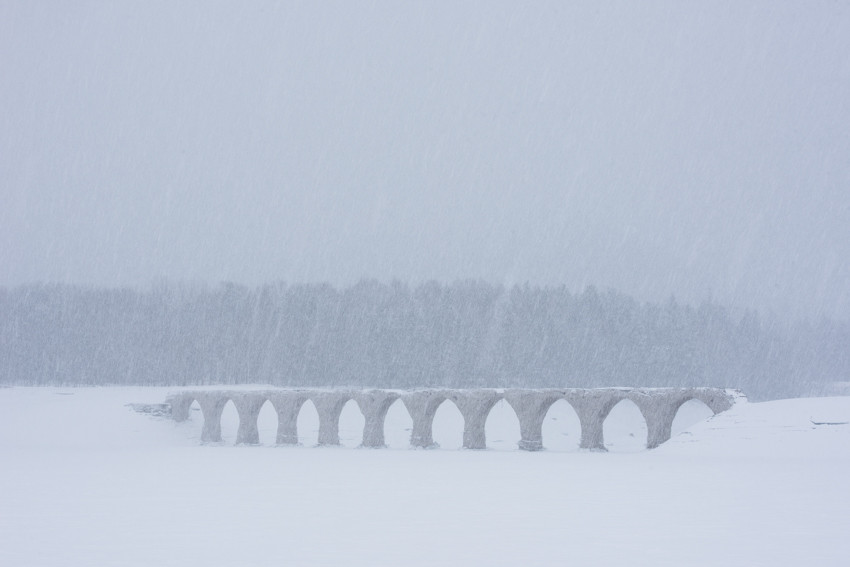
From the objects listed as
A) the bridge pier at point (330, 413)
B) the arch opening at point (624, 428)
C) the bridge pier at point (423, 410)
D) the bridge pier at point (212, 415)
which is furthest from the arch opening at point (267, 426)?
the arch opening at point (624, 428)

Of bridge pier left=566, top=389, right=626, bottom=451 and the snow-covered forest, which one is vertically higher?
the snow-covered forest

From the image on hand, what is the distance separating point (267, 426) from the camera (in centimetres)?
4981

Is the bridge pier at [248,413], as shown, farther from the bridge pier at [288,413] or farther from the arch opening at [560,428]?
the arch opening at [560,428]

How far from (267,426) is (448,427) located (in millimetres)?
9356

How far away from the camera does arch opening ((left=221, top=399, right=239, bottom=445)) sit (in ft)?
144

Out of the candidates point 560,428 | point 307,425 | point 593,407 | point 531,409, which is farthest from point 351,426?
point 593,407

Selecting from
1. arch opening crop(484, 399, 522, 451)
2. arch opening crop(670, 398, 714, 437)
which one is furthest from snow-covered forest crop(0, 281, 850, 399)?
arch opening crop(484, 399, 522, 451)

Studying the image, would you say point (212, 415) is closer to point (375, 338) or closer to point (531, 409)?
point (531, 409)

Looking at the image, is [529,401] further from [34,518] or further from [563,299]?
[563,299]

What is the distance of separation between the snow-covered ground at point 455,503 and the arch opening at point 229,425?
1171 cm

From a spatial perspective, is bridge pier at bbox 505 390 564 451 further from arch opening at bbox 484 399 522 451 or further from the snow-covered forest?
the snow-covered forest

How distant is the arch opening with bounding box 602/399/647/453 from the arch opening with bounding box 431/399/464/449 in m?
7.53

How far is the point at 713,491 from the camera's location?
16828mm

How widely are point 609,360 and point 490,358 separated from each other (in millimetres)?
7928
